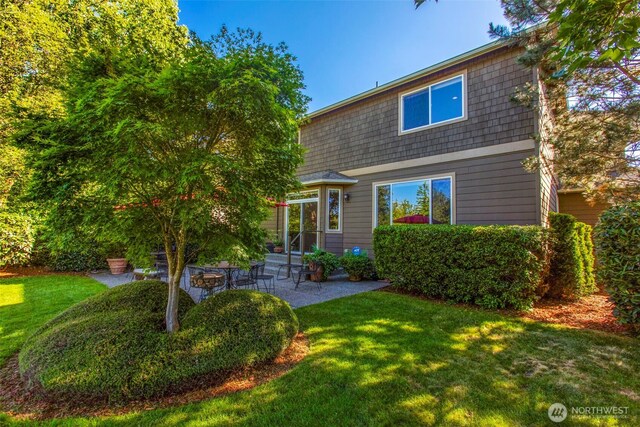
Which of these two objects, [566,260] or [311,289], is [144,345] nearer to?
[311,289]

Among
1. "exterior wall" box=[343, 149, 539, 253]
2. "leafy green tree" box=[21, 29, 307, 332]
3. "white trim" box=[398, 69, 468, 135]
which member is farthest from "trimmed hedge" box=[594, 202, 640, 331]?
"leafy green tree" box=[21, 29, 307, 332]

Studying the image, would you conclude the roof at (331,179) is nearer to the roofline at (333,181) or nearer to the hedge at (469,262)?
the roofline at (333,181)

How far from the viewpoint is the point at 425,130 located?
891 cm

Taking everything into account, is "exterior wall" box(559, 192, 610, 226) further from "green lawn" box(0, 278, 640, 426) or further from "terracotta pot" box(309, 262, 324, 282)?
"terracotta pot" box(309, 262, 324, 282)

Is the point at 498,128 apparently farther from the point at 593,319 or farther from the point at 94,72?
the point at 94,72

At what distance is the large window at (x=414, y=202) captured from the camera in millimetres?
8383

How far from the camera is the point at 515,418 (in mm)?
2643

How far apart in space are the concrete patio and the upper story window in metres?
5.13

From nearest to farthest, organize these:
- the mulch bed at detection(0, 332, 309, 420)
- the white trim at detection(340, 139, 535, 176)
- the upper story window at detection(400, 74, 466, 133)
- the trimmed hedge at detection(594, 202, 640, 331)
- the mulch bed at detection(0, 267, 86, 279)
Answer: the mulch bed at detection(0, 332, 309, 420), the trimmed hedge at detection(594, 202, 640, 331), the white trim at detection(340, 139, 535, 176), the upper story window at detection(400, 74, 466, 133), the mulch bed at detection(0, 267, 86, 279)

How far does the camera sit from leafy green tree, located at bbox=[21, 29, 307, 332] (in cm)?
307

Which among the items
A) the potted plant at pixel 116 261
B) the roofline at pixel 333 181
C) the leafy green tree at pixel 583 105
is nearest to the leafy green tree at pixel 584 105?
the leafy green tree at pixel 583 105

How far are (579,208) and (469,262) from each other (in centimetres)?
803

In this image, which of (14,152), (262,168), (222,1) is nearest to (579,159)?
(262,168)

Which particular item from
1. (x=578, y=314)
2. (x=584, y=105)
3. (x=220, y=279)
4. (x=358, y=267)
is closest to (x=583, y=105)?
(x=584, y=105)
